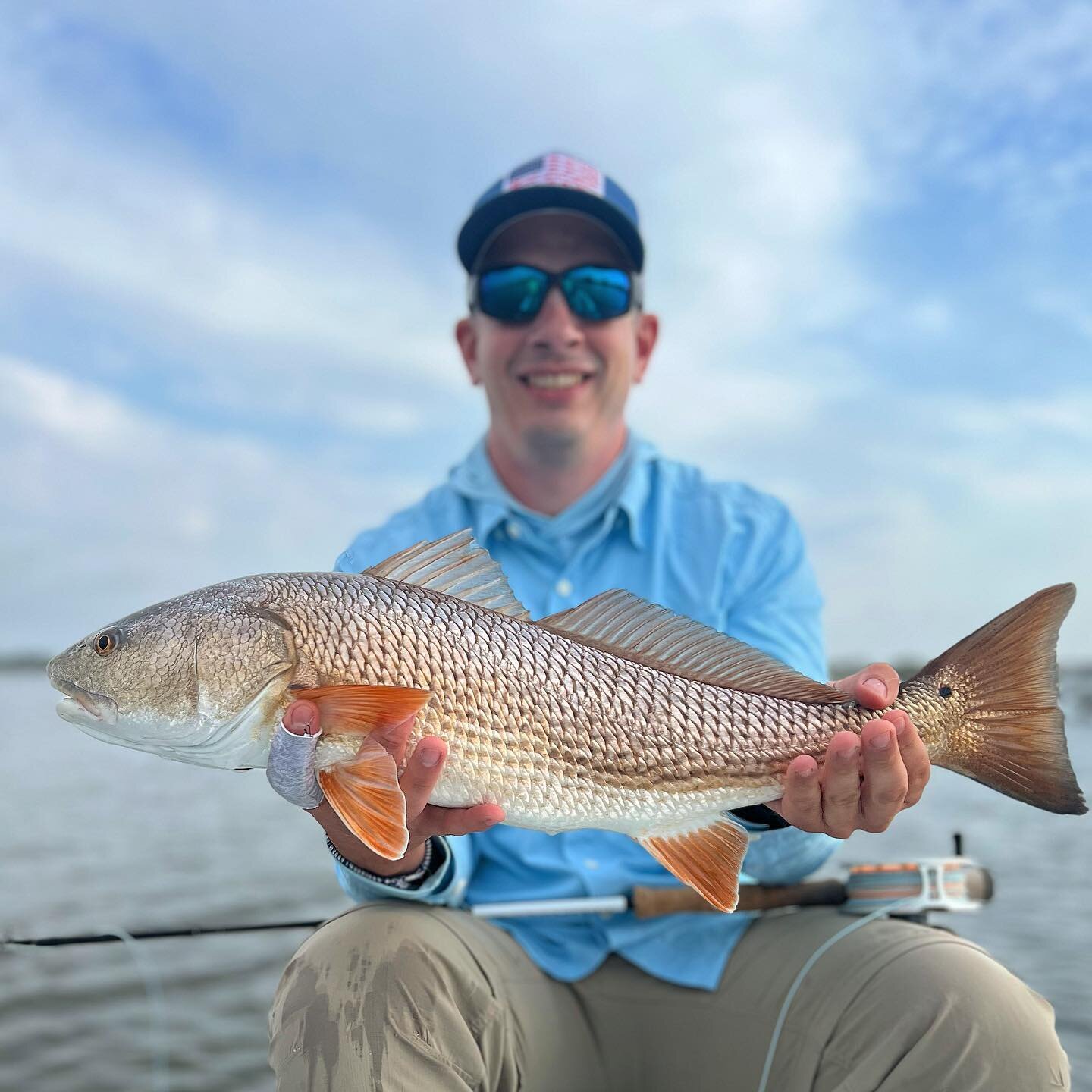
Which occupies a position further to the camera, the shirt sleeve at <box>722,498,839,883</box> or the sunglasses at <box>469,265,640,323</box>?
the sunglasses at <box>469,265,640,323</box>

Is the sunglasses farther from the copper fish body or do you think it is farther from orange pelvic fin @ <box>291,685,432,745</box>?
orange pelvic fin @ <box>291,685,432,745</box>

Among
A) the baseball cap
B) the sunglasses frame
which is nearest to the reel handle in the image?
the sunglasses frame

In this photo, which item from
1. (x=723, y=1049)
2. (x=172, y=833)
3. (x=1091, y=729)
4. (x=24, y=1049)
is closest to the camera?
(x=723, y=1049)

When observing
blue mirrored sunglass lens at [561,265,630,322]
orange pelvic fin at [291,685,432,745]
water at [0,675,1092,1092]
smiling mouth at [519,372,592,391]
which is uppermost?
blue mirrored sunglass lens at [561,265,630,322]

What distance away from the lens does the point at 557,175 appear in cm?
405

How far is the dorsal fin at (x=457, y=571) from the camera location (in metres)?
2.64

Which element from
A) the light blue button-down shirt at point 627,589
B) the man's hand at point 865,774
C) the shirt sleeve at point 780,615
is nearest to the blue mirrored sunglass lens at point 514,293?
the light blue button-down shirt at point 627,589

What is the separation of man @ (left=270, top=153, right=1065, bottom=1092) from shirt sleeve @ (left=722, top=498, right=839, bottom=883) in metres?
0.01

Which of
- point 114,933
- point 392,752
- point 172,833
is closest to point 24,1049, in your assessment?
point 114,933

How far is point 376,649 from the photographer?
94.6 inches

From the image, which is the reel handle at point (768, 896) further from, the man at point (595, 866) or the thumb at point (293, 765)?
the thumb at point (293, 765)

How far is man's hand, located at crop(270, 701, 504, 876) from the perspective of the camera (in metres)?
2.32

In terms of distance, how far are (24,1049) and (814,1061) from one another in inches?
168

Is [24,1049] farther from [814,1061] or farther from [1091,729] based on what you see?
[1091,729]
